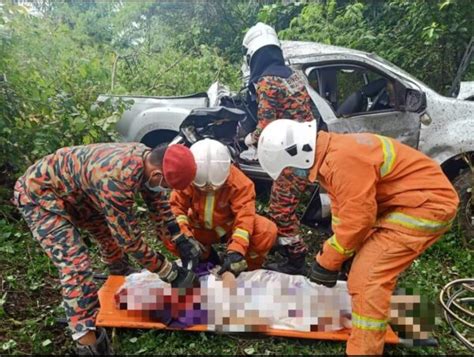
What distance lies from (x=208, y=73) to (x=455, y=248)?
17.0ft

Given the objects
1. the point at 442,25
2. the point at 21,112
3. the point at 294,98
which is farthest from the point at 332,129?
the point at 442,25

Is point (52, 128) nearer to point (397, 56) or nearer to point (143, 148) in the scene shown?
point (143, 148)

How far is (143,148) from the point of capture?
2.94m

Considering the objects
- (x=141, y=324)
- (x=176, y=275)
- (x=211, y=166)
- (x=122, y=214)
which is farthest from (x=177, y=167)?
(x=141, y=324)

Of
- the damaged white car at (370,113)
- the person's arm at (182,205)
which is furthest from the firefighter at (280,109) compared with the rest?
the person's arm at (182,205)

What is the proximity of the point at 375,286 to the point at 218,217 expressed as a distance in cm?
142

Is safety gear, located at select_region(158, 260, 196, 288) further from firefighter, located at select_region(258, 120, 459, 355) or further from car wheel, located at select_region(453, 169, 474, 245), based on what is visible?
car wheel, located at select_region(453, 169, 474, 245)

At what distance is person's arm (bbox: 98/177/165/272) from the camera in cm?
271

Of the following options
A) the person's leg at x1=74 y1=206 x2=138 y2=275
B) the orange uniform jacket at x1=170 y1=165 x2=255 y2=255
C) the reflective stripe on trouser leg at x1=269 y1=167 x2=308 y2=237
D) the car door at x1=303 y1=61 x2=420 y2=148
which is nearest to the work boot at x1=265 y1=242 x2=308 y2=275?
the reflective stripe on trouser leg at x1=269 y1=167 x2=308 y2=237

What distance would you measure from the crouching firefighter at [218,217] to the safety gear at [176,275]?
23 centimetres

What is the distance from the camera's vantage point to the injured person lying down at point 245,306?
302cm

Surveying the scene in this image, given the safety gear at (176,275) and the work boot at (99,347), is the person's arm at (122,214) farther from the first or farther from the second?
the work boot at (99,347)

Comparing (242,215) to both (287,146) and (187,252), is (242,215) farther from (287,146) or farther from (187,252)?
(287,146)

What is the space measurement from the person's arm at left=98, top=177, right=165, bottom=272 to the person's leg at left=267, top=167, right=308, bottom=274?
1510mm
